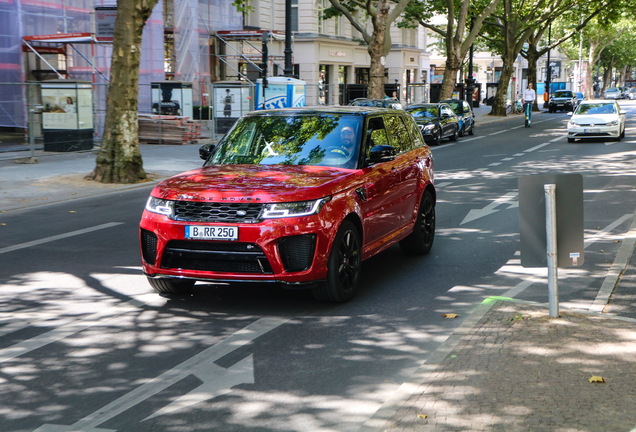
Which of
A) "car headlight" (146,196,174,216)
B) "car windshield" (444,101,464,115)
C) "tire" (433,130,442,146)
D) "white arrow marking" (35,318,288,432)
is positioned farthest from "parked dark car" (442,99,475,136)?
"white arrow marking" (35,318,288,432)

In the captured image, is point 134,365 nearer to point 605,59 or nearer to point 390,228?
point 390,228

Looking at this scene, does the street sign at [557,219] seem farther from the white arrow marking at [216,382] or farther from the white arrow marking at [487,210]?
the white arrow marking at [487,210]

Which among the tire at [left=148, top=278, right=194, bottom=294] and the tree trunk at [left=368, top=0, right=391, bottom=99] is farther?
the tree trunk at [left=368, top=0, right=391, bottom=99]

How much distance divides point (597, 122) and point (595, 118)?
0.26 m

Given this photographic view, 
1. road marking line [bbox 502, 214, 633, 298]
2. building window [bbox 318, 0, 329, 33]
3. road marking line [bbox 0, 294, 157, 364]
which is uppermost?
building window [bbox 318, 0, 329, 33]

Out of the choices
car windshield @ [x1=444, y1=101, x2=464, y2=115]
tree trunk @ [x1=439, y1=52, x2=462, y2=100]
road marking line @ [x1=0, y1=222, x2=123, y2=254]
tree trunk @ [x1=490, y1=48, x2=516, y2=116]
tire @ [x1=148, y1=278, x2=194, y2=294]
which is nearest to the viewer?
tire @ [x1=148, y1=278, x2=194, y2=294]

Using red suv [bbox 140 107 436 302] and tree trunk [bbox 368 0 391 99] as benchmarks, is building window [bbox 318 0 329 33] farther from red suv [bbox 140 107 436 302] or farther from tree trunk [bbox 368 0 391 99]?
red suv [bbox 140 107 436 302]

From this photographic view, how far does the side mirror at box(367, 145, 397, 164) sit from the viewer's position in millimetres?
6993

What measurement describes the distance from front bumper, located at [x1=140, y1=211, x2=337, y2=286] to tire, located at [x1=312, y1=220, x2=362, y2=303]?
106mm

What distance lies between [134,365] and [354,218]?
2.39 metres

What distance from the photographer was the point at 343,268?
6.52 meters

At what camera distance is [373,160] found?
23.4 ft

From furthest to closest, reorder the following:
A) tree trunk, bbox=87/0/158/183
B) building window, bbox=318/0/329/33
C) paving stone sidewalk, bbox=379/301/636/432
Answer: building window, bbox=318/0/329/33, tree trunk, bbox=87/0/158/183, paving stone sidewalk, bbox=379/301/636/432

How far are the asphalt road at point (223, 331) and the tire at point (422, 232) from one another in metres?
0.17
